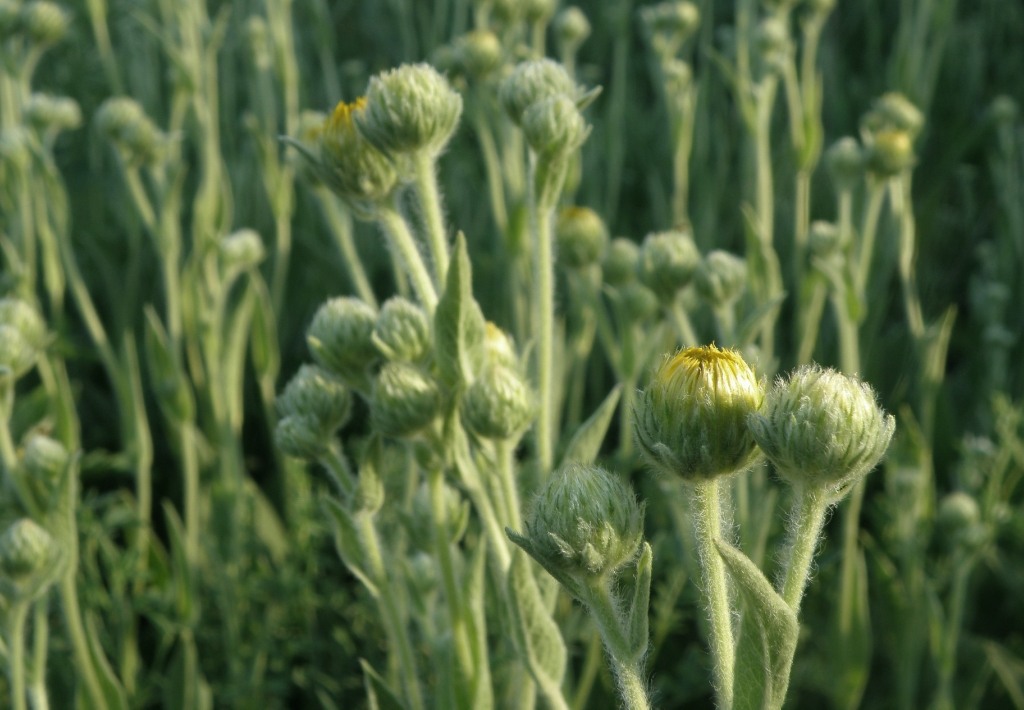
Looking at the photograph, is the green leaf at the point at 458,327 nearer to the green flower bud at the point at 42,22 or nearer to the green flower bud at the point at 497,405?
the green flower bud at the point at 497,405

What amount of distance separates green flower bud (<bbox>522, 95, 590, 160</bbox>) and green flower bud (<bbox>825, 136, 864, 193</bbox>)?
1288 mm

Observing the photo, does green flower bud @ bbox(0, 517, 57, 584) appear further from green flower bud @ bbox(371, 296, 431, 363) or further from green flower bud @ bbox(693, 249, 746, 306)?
green flower bud @ bbox(693, 249, 746, 306)

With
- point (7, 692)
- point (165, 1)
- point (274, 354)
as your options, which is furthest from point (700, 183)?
point (7, 692)

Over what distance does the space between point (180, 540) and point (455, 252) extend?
1.26 m

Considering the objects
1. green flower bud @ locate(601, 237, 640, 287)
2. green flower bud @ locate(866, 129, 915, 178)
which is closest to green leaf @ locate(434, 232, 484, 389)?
green flower bud @ locate(601, 237, 640, 287)

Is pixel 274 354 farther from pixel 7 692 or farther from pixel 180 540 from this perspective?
pixel 7 692

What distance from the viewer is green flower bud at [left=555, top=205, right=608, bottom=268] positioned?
2.31 m

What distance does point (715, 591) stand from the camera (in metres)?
1.03

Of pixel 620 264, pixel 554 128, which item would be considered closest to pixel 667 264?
pixel 620 264

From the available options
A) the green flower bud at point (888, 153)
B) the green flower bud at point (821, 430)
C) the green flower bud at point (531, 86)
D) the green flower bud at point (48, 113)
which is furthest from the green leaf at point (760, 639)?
the green flower bud at point (48, 113)

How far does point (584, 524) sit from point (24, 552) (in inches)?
39.2

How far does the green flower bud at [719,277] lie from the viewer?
7.14 ft

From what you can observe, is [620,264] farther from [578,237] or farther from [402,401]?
[402,401]

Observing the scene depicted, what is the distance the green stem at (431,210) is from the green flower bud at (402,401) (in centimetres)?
14
